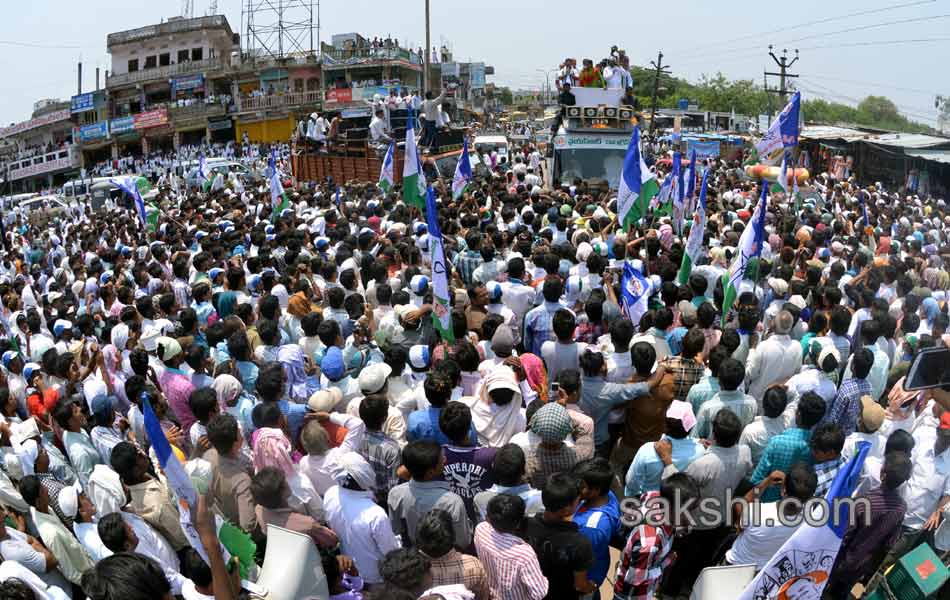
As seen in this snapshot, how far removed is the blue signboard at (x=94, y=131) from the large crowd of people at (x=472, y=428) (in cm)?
4893

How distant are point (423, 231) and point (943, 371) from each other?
6.78m

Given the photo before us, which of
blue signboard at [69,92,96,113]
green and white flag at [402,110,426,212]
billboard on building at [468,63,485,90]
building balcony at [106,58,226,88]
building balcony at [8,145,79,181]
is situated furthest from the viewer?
billboard on building at [468,63,485,90]

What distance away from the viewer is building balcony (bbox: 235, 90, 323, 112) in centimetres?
4509

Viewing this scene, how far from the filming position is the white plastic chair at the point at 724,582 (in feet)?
9.83

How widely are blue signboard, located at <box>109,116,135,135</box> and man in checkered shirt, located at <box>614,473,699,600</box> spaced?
52922mm

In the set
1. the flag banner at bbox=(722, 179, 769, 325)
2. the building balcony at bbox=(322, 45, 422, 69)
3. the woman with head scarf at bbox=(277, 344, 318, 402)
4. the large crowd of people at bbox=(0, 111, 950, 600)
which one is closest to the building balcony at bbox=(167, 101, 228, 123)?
the building balcony at bbox=(322, 45, 422, 69)

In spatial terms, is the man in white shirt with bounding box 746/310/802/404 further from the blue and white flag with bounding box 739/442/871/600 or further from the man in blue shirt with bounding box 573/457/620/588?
the blue and white flag with bounding box 739/442/871/600

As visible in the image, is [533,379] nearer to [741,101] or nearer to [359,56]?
[359,56]

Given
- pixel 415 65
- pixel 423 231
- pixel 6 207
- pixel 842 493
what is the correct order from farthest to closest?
pixel 415 65 < pixel 6 207 < pixel 423 231 < pixel 842 493

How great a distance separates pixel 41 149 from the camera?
5791cm

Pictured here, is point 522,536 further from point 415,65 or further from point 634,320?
point 415,65

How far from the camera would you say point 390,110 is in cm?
1925

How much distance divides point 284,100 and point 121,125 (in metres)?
12.9

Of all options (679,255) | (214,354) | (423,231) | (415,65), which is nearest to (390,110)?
(423,231)
